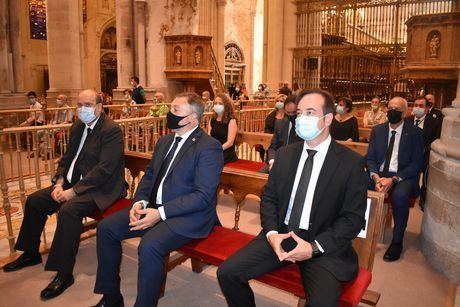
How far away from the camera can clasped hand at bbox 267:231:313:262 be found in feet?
8.22

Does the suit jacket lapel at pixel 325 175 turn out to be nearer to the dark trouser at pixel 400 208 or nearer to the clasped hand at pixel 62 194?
the dark trouser at pixel 400 208

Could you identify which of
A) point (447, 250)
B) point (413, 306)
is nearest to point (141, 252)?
point (413, 306)

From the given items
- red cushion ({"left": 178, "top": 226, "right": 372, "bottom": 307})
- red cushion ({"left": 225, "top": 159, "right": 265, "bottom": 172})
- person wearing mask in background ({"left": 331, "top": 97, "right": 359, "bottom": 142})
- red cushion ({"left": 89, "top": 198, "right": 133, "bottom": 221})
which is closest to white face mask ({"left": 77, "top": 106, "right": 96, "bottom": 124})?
red cushion ({"left": 89, "top": 198, "right": 133, "bottom": 221})

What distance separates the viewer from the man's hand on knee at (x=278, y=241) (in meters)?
2.58

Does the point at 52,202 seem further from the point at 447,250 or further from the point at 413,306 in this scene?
the point at 447,250

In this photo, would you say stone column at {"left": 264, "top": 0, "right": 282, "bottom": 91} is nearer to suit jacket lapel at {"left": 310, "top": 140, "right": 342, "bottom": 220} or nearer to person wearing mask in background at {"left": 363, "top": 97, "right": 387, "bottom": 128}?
person wearing mask in background at {"left": 363, "top": 97, "right": 387, "bottom": 128}

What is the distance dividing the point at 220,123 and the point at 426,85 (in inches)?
333

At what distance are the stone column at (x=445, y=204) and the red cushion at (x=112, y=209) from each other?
2919 millimetres

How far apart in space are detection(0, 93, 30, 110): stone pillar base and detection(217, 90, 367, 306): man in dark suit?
40.5 ft

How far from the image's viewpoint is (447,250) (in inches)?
150

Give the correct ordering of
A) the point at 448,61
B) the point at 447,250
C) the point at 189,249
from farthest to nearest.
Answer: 1. the point at 448,61
2. the point at 447,250
3. the point at 189,249

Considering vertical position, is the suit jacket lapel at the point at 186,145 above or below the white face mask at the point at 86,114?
below

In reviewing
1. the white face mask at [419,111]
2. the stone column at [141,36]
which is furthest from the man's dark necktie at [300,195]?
the stone column at [141,36]

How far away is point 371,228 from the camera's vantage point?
2.88 m
